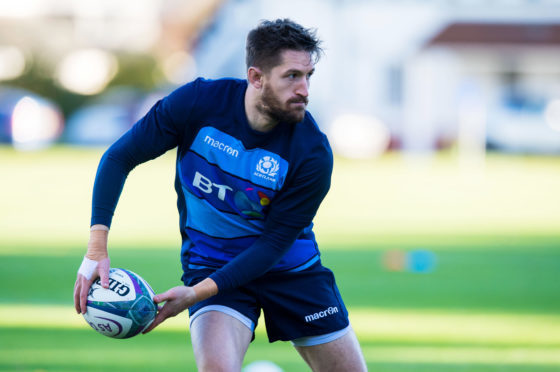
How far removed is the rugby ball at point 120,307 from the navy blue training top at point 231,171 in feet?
1.15

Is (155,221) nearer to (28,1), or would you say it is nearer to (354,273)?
(354,273)

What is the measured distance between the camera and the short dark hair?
5.08m

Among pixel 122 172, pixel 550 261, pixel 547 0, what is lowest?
pixel 550 261

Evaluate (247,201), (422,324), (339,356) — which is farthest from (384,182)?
(247,201)

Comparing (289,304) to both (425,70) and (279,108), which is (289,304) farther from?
(425,70)

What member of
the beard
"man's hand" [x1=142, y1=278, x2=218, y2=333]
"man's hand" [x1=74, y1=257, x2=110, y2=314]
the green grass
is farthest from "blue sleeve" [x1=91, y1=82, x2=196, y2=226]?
the green grass

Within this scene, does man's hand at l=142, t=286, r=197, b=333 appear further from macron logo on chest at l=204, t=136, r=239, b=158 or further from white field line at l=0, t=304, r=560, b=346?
white field line at l=0, t=304, r=560, b=346

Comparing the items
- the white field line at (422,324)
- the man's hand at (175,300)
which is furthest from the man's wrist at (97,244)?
the white field line at (422,324)

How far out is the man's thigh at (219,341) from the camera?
4.95m

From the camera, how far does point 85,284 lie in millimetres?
5027

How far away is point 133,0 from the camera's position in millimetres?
85750

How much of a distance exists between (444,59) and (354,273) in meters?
32.4

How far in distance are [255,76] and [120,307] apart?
139cm

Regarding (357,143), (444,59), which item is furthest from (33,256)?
(444,59)
